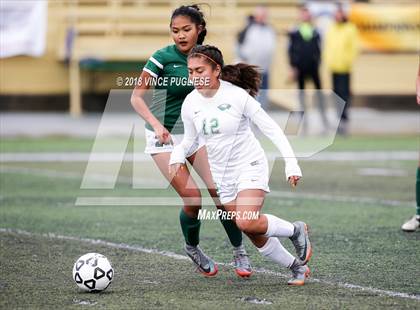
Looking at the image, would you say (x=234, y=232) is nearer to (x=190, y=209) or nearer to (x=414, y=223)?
(x=190, y=209)

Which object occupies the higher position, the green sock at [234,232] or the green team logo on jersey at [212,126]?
→ the green team logo on jersey at [212,126]

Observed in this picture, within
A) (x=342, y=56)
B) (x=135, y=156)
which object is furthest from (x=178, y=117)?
(x=342, y=56)

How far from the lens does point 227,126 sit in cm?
696

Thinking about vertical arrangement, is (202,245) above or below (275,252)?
below

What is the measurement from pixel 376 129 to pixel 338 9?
2854mm

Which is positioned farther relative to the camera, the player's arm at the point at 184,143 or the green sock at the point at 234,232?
the green sock at the point at 234,232

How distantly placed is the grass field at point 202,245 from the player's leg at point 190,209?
107 mm

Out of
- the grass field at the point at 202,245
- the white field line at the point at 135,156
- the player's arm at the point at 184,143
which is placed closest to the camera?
the grass field at the point at 202,245

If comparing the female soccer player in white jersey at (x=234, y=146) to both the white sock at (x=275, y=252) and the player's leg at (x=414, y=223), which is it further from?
the player's leg at (x=414, y=223)

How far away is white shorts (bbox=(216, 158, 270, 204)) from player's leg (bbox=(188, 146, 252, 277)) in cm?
31

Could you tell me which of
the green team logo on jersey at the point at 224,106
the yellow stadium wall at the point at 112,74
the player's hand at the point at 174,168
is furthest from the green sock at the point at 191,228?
the yellow stadium wall at the point at 112,74

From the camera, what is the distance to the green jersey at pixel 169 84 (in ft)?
24.3

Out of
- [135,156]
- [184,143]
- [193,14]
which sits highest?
[193,14]

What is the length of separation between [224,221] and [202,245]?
1.41 metres
